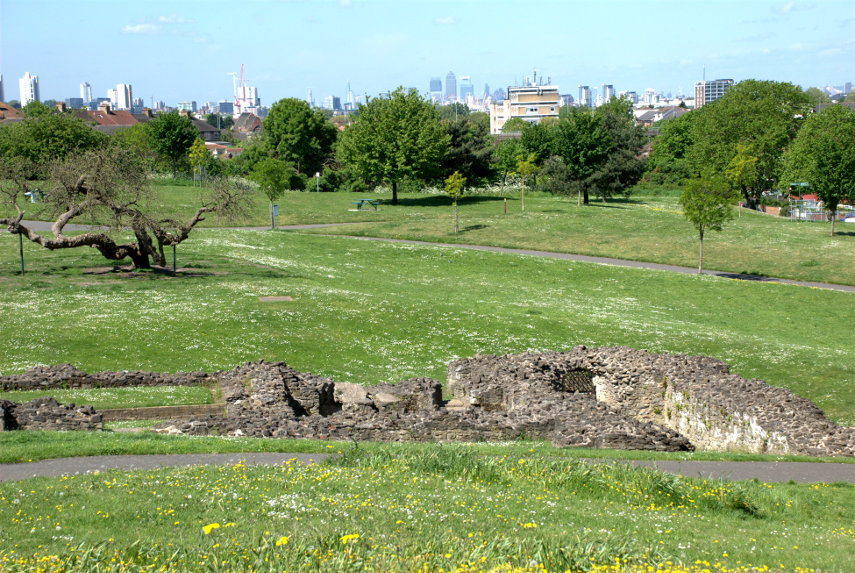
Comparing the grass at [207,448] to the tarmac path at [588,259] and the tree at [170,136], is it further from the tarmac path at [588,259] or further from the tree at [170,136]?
the tree at [170,136]

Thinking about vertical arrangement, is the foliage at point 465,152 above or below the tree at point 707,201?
above

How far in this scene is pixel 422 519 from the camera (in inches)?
497

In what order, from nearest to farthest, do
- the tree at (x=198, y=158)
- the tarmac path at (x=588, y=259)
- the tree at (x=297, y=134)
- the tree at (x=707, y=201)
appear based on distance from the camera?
1. the tarmac path at (x=588, y=259)
2. the tree at (x=707, y=201)
3. the tree at (x=198, y=158)
4. the tree at (x=297, y=134)

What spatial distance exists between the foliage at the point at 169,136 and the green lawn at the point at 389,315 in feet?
212

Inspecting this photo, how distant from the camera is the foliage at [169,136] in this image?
11556 centimetres

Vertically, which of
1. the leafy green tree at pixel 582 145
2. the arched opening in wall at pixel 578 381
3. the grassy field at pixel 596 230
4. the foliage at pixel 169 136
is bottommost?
the arched opening in wall at pixel 578 381

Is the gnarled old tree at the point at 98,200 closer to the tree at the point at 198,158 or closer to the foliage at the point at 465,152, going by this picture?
the foliage at the point at 465,152

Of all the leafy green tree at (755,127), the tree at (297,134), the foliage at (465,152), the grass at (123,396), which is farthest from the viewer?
the tree at (297,134)

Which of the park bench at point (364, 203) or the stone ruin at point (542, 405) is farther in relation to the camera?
the park bench at point (364, 203)

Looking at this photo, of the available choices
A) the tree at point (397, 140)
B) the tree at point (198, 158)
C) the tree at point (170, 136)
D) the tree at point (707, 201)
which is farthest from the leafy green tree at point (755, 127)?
the tree at point (170, 136)

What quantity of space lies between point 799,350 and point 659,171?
10050cm

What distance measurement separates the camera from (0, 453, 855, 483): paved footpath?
15703 mm

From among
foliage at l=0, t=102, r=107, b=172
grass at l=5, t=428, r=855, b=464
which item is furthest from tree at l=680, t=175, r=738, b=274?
foliage at l=0, t=102, r=107, b=172

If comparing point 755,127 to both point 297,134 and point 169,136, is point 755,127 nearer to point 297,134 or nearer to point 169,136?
point 297,134
